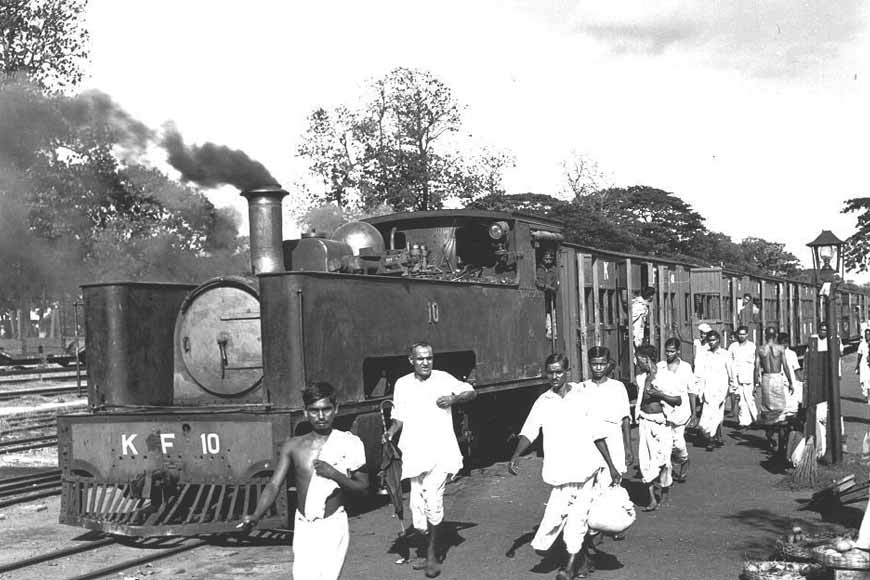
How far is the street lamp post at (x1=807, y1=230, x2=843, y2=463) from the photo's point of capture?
9.86 meters

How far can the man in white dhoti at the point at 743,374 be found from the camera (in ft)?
41.8

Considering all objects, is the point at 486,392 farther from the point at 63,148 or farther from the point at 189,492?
the point at 63,148

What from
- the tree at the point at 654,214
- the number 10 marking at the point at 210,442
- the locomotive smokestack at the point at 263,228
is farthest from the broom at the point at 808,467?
the tree at the point at 654,214

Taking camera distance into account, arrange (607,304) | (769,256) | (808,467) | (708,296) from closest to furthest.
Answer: (808,467), (607,304), (708,296), (769,256)

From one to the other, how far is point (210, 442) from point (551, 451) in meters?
2.73

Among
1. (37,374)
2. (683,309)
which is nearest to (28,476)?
(683,309)

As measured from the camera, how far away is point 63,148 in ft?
73.3

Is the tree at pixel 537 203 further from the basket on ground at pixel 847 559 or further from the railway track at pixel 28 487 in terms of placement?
the basket on ground at pixel 847 559

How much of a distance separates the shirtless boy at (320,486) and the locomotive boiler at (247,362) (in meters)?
2.49

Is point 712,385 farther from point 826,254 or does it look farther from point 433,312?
point 433,312

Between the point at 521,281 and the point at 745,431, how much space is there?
16.3 ft

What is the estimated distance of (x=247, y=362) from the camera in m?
8.02

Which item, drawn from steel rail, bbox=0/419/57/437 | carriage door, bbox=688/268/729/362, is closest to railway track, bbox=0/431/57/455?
steel rail, bbox=0/419/57/437

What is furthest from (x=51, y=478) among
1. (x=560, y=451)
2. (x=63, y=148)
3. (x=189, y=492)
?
(x=63, y=148)
